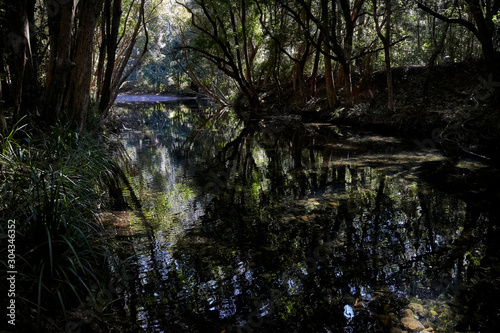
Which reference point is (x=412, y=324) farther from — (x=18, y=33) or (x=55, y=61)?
(x=18, y=33)

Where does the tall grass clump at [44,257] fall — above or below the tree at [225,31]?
below

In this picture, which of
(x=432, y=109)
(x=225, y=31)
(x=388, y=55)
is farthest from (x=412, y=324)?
(x=225, y=31)

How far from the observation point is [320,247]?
4.61 meters

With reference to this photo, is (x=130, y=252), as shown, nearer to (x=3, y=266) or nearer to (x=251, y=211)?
(x=3, y=266)

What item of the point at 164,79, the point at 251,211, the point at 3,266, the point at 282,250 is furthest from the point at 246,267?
the point at 164,79

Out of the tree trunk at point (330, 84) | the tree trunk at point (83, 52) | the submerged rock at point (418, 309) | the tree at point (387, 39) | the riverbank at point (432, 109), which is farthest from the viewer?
the tree trunk at point (330, 84)

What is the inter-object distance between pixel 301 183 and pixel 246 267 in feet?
12.4

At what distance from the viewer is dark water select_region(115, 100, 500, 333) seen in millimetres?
3279

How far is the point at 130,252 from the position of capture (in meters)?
4.49

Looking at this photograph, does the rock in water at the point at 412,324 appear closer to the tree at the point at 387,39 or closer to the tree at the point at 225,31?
the tree at the point at 387,39

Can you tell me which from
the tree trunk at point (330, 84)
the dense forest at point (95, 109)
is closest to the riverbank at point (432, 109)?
the dense forest at point (95, 109)

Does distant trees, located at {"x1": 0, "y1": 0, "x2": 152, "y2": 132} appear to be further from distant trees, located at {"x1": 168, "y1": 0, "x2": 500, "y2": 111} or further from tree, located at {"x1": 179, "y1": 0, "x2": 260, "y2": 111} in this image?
tree, located at {"x1": 179, "y1": 0, "x2": 260, "y2": 111}

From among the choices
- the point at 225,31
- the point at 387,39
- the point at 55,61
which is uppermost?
the point at 225,31

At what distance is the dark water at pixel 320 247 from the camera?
3.28m
